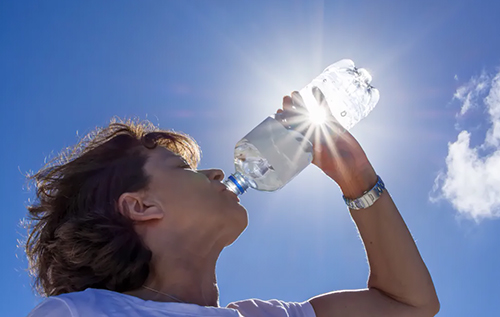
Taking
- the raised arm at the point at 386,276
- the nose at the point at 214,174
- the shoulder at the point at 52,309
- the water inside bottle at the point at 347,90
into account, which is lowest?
the shoulder at the point at 52,309

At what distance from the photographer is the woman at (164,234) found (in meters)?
2.23

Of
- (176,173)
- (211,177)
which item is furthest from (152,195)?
(211,177)

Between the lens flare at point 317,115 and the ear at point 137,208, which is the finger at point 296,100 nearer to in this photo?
the lens flare at point 317,115

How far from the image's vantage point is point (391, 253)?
100 inches

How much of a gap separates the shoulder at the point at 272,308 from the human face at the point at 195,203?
0.36 m

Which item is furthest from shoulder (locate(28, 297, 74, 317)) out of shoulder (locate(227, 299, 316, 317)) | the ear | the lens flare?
the lens flare

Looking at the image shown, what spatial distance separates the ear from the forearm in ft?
4.08

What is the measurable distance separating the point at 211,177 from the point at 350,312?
1101 millimetres

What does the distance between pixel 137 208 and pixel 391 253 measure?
1530 mm

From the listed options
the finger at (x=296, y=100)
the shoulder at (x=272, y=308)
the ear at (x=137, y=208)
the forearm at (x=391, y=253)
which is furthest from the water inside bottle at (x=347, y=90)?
the ear at (x=137, y=208)

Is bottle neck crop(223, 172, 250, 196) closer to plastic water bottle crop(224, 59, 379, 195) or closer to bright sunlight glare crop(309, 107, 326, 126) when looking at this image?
plastic water bottle crop(224, 59, 379, 195)

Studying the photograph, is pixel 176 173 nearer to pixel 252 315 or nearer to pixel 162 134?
pixel 162 134

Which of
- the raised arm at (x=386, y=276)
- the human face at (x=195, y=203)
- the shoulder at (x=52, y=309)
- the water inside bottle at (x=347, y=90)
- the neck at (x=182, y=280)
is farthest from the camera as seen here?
the water inside bottle at (x=347, y=90)

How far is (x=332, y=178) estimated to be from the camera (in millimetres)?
2801
